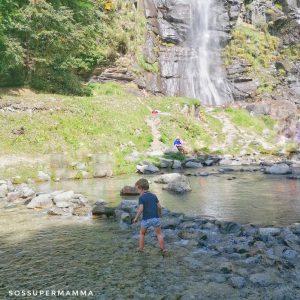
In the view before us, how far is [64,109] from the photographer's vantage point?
33000mm

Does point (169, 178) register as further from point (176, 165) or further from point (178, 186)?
point (176, 165)

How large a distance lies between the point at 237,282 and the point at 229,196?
36.6 ft

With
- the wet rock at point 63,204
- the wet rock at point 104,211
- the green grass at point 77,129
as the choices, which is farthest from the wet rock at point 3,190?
the wet rock at point 104,211

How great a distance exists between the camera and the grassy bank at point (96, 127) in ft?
93.6

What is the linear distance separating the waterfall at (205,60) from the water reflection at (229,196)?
98.5ft

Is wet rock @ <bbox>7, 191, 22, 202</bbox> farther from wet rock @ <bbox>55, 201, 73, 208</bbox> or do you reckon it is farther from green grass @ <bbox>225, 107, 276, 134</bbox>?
green grass @ <bbox>225, 107, 276, 134</bbox>

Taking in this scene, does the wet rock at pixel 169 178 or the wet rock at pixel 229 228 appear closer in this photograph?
the wet rock at pixel 229 228

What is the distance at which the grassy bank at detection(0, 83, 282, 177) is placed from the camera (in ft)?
93.6

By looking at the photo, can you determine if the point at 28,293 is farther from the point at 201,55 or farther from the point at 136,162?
the point at 201,55

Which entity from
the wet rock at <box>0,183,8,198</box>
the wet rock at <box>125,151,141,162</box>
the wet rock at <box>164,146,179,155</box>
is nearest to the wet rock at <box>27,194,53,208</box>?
the wet rock at <box>0,183,8,198</box>

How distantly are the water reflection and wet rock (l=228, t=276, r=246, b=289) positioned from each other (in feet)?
18.3

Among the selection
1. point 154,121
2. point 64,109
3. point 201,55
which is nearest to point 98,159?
point 64,109

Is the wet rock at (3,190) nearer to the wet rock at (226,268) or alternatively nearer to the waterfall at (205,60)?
the wet rock at (226,268)

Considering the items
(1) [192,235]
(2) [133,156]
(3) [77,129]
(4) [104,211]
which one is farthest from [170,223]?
(3) [77,129]
